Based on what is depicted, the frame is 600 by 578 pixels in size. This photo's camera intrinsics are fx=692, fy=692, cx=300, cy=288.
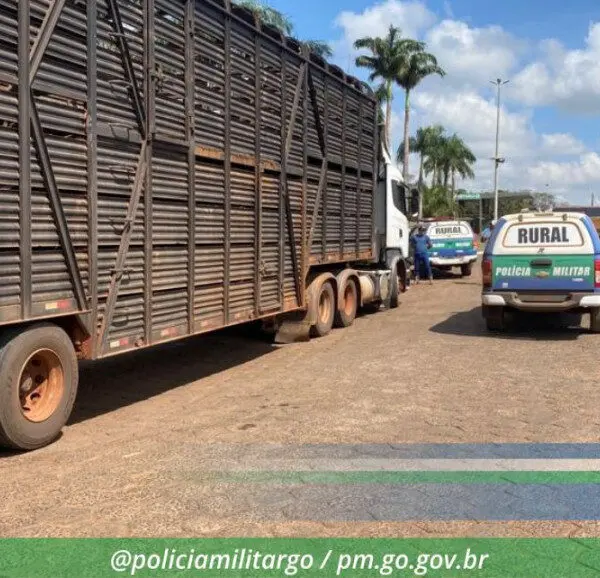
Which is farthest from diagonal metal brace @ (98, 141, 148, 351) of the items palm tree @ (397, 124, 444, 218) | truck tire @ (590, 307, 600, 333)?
palm tree @ (397, 124, 444, 218)

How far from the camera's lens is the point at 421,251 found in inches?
854

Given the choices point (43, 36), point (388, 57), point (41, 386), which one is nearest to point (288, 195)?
point (43, 36)

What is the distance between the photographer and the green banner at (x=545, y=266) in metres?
10.4

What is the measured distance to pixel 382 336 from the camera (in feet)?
37.4

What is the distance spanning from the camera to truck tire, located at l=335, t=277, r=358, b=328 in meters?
12.2

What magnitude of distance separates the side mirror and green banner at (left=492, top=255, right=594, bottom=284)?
6.07 metres

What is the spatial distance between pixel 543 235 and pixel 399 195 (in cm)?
532

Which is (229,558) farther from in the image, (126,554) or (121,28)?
(121,28)

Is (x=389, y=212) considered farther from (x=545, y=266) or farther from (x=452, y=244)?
(x=452, y=244)

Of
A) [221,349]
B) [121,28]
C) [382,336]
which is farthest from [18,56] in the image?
[382,336]

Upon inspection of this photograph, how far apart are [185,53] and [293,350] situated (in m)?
4.88

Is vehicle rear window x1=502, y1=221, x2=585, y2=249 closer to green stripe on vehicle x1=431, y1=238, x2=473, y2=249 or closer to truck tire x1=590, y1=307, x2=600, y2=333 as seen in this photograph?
truck tire x1=590, y1=307, x2=600, y2=333

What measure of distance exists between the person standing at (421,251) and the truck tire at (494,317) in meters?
10.1

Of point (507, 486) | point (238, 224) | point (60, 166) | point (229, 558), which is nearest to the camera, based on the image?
point (229, 558)
